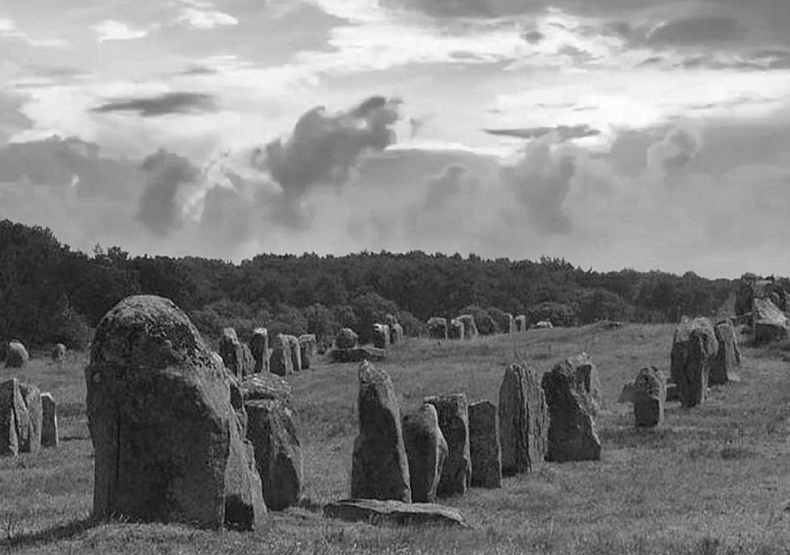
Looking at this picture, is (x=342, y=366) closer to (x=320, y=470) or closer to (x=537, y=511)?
(x=320, y=470)

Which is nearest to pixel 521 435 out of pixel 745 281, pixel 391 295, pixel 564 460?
pixel 564 460

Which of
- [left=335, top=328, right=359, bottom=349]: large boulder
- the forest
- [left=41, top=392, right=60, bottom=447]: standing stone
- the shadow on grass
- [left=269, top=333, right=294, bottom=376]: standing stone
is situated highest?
the forest

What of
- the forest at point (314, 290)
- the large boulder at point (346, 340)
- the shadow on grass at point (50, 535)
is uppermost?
the forest at point (314, 290)

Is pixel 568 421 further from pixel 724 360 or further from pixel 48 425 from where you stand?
pixel 724 360

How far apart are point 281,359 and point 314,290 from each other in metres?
78.7

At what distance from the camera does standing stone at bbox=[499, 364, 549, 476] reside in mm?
34031

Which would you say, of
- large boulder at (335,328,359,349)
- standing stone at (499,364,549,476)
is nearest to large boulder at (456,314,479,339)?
large boulder at (335,328,359,349)

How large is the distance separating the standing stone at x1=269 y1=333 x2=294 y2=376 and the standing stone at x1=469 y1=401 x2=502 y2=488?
3652 centimetres

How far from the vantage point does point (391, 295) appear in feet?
495

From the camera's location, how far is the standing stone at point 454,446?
96.8 ft

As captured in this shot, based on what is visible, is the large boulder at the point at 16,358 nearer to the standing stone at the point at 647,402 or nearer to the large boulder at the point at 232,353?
the large boulder at the point at 232,353

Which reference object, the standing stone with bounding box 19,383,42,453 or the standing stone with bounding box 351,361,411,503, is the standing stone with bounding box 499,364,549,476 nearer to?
the standing stone with bounding box 351,361,411,503

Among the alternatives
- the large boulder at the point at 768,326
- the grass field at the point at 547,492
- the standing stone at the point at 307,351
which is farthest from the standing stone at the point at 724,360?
the standing stone at the point at 307,351

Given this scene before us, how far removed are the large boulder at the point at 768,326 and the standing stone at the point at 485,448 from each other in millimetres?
37294
